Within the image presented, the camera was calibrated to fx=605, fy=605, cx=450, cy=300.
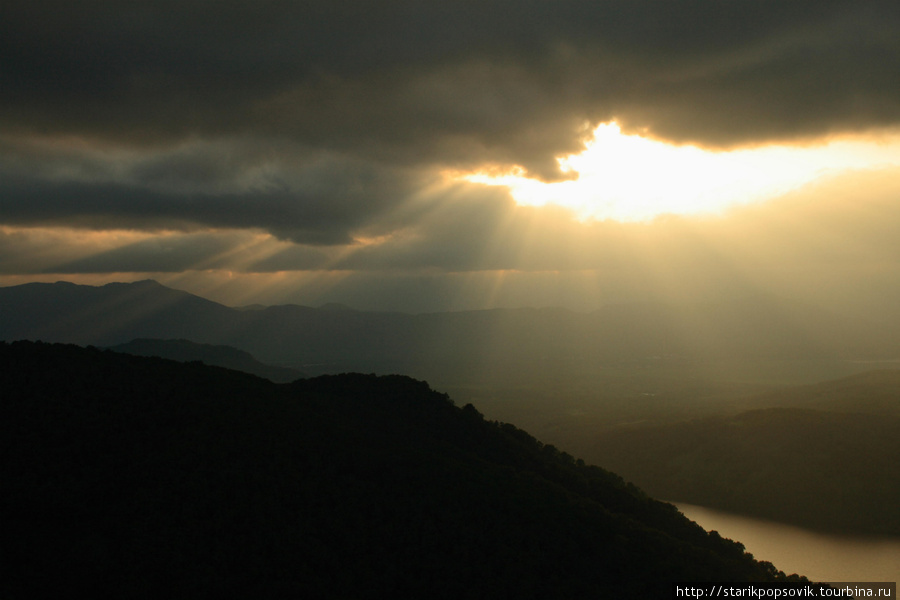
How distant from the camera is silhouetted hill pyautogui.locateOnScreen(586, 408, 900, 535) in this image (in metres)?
107

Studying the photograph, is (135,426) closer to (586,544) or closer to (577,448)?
(586,544)

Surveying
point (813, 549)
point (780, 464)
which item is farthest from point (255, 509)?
point (780, 464)

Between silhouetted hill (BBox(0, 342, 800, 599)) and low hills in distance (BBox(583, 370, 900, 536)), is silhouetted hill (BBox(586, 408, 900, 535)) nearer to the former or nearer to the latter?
low hills in distance (BBox(583, 370, 900, 536))

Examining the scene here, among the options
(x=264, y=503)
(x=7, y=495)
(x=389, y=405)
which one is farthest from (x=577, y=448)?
(x=7, y=495)

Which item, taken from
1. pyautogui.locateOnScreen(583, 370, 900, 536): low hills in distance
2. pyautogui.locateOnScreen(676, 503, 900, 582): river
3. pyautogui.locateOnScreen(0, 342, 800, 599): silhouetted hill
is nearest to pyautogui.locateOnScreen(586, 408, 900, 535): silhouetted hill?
pyautogui.locateOnScreen(583, 370, 900, 536): low hills in distance

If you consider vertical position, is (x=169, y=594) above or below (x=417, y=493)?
below

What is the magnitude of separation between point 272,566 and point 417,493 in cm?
1338

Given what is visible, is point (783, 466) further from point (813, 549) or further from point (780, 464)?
point (813, 549)

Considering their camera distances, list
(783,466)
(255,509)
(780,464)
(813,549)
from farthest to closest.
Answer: (780,464) → (783,466) → (813,549) → (255,509)

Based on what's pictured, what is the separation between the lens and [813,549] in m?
89.2

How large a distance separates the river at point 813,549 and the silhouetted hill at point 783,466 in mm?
6611

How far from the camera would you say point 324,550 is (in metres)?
41.3

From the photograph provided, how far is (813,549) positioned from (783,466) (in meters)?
35.3

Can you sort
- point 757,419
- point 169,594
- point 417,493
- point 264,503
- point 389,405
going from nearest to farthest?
1. point 169,594
2. point 264,503
3. point 417,493
4. point 389,405
5. point 757,419
